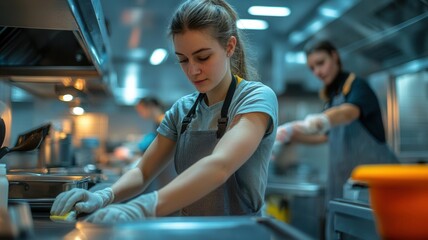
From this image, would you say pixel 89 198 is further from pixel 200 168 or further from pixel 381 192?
pixel 381 192

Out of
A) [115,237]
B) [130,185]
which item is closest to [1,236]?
[115,237]

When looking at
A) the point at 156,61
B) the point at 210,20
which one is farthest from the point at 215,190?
the point at 156,61

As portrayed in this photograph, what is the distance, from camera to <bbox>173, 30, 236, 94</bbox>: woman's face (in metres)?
1.13

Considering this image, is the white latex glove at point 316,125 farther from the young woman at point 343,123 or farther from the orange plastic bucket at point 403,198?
the orange plastic bucket at point 403,198

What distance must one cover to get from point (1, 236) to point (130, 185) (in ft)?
1.96

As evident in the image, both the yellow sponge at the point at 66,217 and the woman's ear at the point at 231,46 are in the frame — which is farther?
the woman's ear at the point at 231,46

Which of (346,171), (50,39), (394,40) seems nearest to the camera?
(50,39)

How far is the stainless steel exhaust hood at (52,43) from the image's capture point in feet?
4.16

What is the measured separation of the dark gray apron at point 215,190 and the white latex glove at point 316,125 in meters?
1.13

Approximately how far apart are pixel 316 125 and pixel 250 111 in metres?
1.31

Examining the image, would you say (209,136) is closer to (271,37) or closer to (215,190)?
(215,190)

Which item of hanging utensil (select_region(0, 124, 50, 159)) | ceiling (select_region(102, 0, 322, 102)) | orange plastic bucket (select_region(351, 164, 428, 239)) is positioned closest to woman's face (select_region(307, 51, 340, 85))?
ceiling (select_region(102, 0, 322, 102))

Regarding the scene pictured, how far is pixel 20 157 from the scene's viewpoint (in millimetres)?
3635

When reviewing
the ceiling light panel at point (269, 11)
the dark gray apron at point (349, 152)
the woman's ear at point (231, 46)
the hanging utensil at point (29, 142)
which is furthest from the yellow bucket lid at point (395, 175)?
the ceiling light panel at point (269, 11)
